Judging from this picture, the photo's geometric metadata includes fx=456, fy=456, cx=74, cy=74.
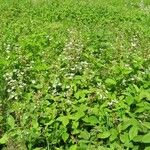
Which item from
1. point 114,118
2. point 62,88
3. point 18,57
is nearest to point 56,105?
point 62,88

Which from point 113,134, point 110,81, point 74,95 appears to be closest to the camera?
point 113,134

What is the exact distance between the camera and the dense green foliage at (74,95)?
4.97 meters

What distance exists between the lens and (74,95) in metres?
5.80

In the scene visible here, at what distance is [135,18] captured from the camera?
14461mm

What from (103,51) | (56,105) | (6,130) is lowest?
(6,130)

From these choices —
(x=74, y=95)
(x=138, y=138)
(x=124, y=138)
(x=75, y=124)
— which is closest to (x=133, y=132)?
(x=138, y=138)

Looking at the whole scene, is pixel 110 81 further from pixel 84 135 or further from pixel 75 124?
pixel 84 135

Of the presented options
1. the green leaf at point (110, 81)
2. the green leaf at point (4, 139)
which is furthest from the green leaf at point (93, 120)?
the green leaf at point (4, 139)

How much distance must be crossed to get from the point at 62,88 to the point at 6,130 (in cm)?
90

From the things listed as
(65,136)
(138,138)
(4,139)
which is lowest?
(4,139)

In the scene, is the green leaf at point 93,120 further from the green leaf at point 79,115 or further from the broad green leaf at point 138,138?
the broad green leaf at point 138,138

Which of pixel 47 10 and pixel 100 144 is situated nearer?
pixel 100 144

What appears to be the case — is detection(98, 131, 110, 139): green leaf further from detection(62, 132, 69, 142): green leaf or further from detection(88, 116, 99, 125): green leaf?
detection(62, 132, 69, 142): green leaf

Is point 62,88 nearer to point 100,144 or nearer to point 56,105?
point 56,105
